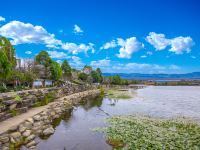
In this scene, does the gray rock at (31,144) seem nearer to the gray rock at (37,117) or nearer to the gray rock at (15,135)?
the gray rock at (15,135)

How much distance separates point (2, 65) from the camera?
151 feet

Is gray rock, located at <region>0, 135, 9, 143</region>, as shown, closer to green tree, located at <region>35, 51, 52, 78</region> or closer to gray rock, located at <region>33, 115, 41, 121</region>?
gray rock, located at <region>33, 115, 41, 121</region>

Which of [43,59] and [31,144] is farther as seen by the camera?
[43,59]

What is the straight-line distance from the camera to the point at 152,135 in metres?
22.1

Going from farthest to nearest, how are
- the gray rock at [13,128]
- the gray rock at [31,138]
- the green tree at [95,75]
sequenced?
the green tree at [95,75], the gray rock at [13,128], the gray rock at [31,138]

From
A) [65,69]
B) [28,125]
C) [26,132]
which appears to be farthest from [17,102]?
[65,69]

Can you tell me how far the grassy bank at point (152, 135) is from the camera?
1938cm

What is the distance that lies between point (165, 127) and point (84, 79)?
103251 millimetres

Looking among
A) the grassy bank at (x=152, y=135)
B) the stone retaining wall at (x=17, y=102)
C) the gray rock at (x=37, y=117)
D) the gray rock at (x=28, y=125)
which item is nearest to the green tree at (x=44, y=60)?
the stone retaining wall at (x=17, y=102)

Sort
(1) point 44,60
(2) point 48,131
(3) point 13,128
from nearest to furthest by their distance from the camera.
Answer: (3) point 13,128 → (2) point 48,131 → (1) point 44,60

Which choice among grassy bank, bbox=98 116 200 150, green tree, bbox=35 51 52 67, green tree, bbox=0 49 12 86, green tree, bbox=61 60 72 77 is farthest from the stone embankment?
green tree, bbox=61 60 72 77

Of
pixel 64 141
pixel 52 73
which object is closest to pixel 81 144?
pixel 64 141

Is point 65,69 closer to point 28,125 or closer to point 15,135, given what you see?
point 28,125

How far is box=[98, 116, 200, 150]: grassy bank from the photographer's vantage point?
1938cm
